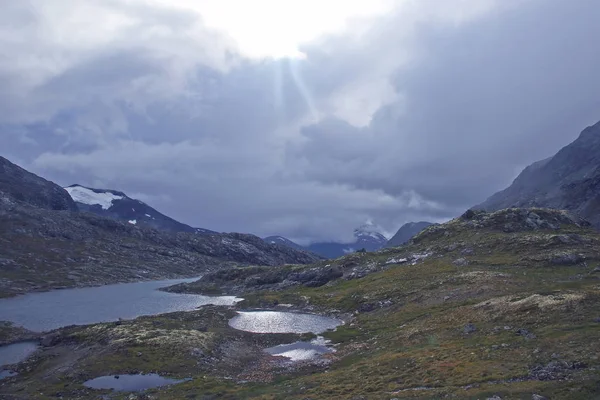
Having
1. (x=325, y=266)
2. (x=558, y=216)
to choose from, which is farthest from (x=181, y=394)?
(x=558, y=216)

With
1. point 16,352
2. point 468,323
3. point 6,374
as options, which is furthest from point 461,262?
point 16,352

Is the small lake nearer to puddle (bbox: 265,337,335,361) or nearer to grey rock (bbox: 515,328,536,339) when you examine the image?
puddle (bbox: 265,337,335,361)

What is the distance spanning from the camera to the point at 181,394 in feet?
191

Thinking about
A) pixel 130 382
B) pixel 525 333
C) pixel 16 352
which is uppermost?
pixel 525 333

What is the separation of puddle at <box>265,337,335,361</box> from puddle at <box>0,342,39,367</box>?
51.0 meters

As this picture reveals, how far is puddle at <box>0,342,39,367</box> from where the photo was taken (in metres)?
86.7

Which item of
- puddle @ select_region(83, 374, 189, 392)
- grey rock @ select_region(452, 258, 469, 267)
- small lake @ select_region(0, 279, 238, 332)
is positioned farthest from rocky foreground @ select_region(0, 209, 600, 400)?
small lake @ select_region(0, 279, 238, 332)

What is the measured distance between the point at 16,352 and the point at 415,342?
279 ft

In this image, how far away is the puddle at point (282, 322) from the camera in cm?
10747

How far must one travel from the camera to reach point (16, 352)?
9369 cm

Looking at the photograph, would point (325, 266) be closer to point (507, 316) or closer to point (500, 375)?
point (507, 316)

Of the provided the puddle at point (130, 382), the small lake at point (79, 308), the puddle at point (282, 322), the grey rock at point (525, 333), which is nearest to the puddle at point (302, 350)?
the puddle at point (282, 322)

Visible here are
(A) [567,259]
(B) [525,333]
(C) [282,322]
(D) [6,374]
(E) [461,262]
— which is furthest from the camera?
(E) [461,262]

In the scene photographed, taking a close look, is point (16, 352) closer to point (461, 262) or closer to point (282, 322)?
point (282, 322)
